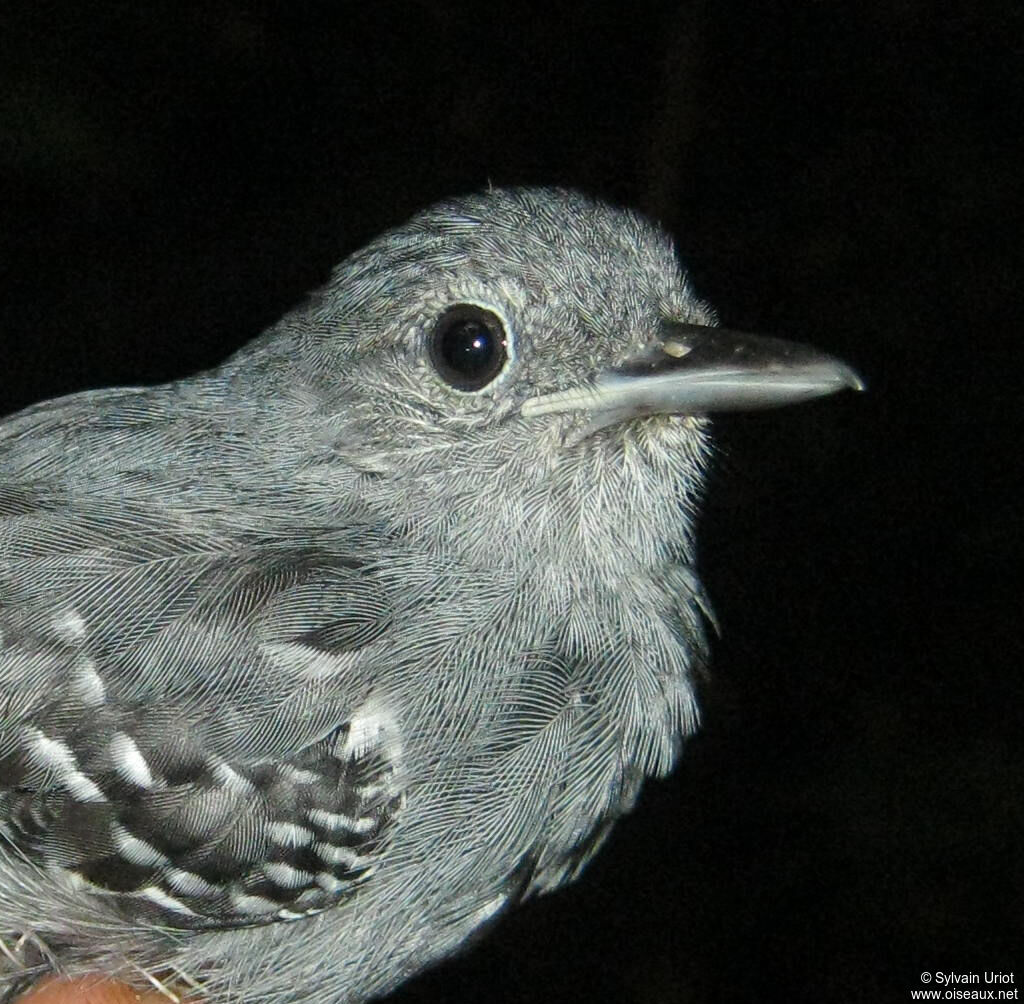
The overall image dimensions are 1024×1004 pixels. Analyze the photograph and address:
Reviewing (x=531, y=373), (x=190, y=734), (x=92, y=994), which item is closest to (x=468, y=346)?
(x=531, y=373)

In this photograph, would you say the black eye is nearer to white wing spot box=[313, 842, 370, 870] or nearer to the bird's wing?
the bird's wing

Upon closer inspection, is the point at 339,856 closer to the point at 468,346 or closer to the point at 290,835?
the point at 290,835

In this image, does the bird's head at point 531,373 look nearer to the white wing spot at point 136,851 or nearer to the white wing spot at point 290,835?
the white wing spot at point 290,835

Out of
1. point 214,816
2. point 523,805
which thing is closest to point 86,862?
point 214,816

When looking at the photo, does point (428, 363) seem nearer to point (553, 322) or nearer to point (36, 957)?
point (553, 322)

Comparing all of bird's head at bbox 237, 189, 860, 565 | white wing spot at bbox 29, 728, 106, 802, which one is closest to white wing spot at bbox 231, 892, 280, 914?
white wing spot at bbox 29, 728, 106, 802
